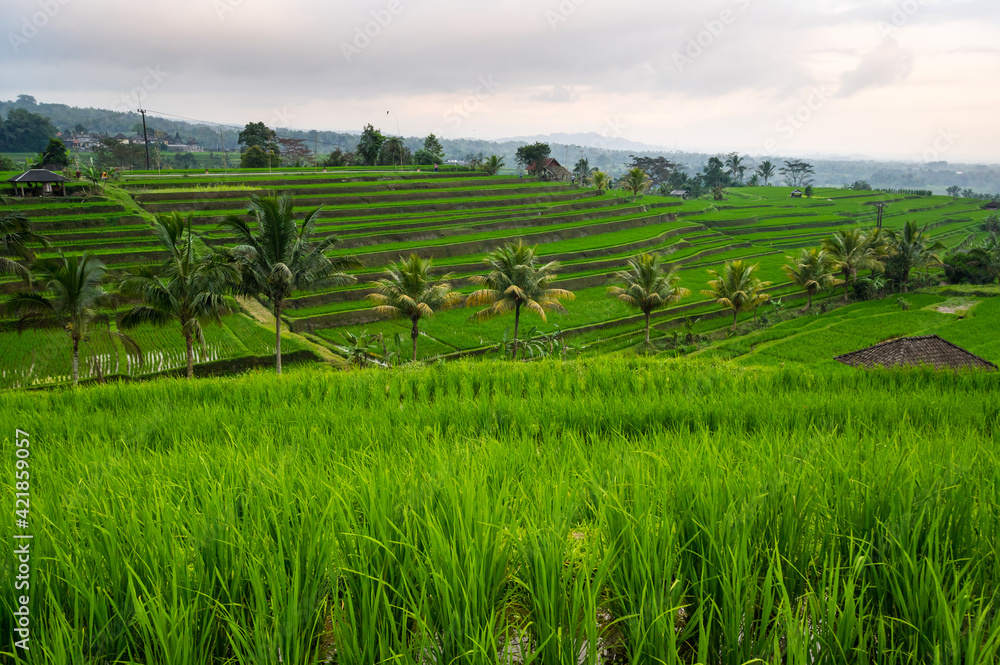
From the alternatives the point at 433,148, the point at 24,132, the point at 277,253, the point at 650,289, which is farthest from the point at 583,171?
the point at 24,132

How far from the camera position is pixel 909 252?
33.6 meters

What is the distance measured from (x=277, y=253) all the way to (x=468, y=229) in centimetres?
2233

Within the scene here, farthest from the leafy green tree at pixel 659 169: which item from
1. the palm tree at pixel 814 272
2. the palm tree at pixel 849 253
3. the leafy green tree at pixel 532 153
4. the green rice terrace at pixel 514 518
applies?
the green rice terrace at pixel 514 518

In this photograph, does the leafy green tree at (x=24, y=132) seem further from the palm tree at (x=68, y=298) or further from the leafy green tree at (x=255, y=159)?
the palm tree at (x=68, y=298)

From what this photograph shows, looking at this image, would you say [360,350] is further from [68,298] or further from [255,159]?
[255,159]

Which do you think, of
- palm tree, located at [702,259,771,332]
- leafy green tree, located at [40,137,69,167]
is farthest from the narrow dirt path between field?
leafy green tree, located at [40,137,69,167]

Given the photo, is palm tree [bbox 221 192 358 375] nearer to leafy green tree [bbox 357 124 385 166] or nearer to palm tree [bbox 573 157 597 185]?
leafy green tree [bbox 357 124 385 166]

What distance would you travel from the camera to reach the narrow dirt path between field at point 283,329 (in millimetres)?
20795

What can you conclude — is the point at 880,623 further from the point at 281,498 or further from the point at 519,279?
the point at 519,279

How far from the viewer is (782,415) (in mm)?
3555

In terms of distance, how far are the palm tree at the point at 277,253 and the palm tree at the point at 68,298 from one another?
12.0 feet

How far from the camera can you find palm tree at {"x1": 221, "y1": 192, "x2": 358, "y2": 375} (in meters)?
15.9

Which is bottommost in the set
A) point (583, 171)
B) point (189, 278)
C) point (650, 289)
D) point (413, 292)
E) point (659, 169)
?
point (650, 289)

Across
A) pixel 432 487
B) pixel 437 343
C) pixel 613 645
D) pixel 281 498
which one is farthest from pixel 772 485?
pixel 437 343
